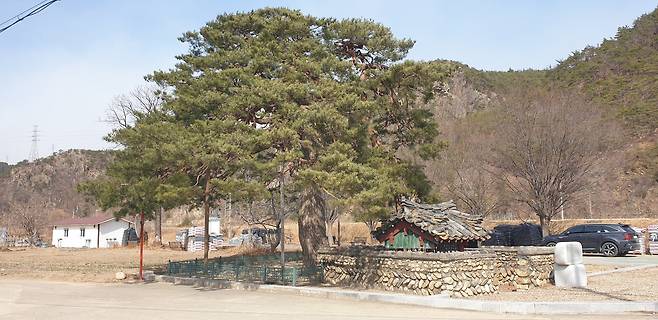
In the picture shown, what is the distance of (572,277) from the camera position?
1694 cm

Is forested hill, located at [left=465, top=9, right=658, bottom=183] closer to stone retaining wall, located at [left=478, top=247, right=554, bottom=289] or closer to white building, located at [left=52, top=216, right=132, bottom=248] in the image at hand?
stone retaining wall, located at [left=478, top=247, right=554, bottom=289]

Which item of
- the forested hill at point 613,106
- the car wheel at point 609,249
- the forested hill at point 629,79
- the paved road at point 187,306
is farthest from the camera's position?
the forested hill at point 629,79

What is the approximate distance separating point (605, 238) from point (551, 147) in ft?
19.6

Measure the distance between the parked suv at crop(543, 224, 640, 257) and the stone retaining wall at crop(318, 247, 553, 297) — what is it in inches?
428

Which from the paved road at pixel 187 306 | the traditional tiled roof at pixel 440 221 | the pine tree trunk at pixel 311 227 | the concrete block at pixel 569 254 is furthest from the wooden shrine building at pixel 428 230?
the pine tree trunk at pixel 311 227

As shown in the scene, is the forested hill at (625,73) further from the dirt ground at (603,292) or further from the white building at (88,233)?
the white building at (88,233)

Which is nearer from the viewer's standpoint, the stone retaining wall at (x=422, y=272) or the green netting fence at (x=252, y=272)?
the stone retaining wall at (x=422, y=272)

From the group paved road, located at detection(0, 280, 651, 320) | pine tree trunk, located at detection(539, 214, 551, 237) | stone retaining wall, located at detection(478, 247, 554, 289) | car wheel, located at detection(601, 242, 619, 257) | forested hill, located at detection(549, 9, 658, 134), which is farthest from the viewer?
forested hill, located at detection(549, 9, 658, 134)

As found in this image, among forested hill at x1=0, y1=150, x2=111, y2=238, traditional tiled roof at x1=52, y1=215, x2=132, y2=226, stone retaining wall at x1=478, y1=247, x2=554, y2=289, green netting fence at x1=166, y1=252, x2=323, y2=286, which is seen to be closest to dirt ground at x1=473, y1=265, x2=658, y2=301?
stone retaining wall at x1=478, y1=247, x2=554, y2=289

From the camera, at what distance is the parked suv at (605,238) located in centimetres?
2734

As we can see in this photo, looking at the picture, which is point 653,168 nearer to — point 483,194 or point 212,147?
point 483,194

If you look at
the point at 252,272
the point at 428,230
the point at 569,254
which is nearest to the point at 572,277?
the point at 569,254

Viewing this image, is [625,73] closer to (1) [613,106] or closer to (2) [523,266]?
(1) [613,106]

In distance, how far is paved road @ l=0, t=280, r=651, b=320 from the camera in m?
12.7
